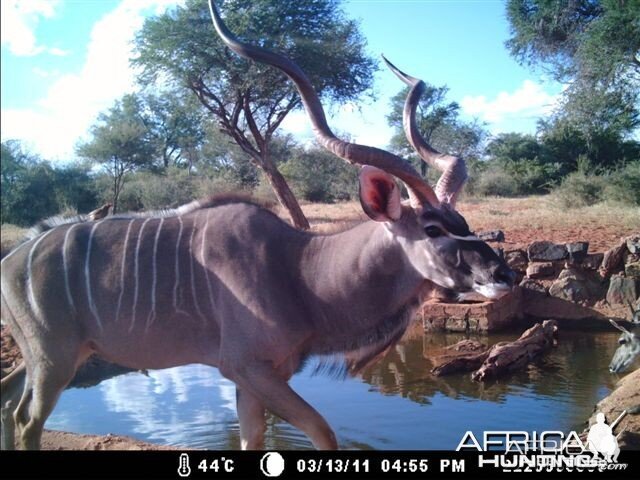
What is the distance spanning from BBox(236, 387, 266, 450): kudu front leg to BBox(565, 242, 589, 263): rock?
5.09m

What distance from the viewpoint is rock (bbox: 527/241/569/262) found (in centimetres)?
761

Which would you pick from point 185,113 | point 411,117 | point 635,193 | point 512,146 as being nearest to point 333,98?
point 185,113

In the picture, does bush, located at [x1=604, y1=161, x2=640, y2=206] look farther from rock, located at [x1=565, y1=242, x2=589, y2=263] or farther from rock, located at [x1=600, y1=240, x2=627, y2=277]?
rock, located at [x1=565, y1=242, x2=589, y2=263]

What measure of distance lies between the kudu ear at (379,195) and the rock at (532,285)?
539cm

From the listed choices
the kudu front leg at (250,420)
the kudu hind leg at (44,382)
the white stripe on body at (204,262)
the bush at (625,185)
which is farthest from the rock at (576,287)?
the kudu hind leg at (44,382)

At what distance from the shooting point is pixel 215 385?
19.8ft

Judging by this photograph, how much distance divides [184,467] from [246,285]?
0.90 meters

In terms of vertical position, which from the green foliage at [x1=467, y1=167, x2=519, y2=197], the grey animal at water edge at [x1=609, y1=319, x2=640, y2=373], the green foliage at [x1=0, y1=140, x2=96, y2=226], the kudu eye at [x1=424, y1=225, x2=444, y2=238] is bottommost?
the grey animal at water edge at [x1=609, y1=319, x2=640, y2=373]

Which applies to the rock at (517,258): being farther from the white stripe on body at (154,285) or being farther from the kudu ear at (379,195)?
the white stripe on body at (154,285)

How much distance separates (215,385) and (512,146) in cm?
369

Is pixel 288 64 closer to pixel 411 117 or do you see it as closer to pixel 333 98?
pixel 411 117

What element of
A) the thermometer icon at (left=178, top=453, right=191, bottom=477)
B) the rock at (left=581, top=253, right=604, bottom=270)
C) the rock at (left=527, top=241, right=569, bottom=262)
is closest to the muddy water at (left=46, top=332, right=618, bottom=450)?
the rock at (left=581, top=253, right=604, bottom=270)

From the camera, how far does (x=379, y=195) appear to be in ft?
9.68

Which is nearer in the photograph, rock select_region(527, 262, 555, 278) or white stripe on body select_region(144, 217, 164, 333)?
white stripe on body select_region(144, 217, 164, 333)
